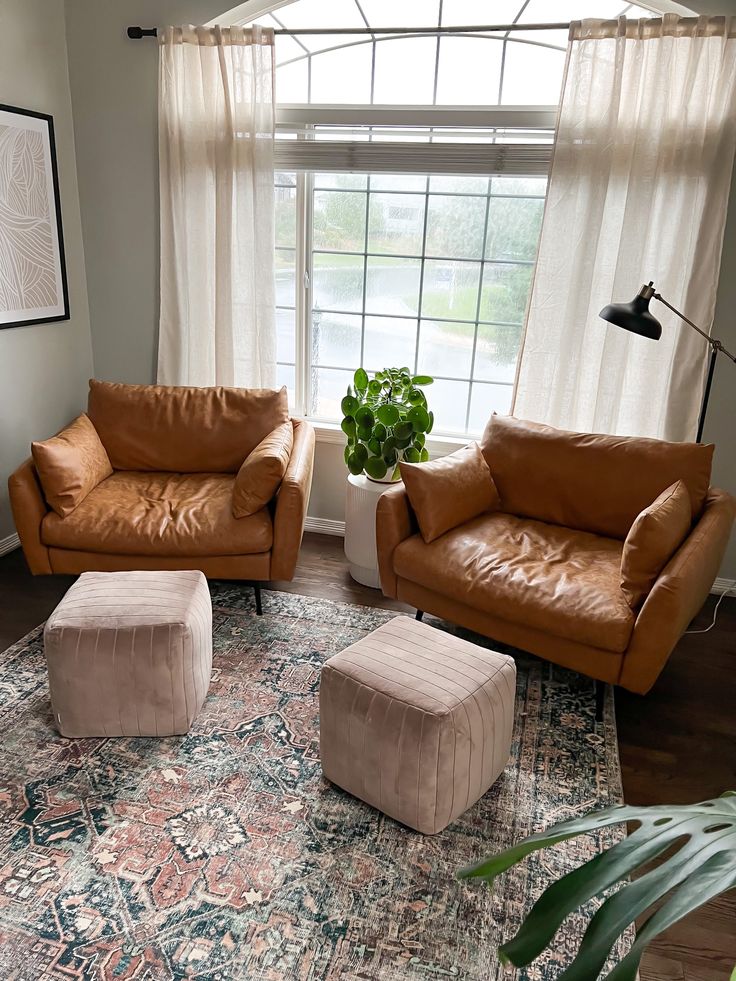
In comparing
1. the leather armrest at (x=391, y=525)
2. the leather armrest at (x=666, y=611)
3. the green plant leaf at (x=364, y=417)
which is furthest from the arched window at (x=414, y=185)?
the leather armrest at (x=666, y=611)

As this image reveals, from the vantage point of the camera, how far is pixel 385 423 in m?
3.21

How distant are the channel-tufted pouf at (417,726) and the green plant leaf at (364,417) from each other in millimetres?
1267

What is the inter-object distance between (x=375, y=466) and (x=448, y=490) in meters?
0.46

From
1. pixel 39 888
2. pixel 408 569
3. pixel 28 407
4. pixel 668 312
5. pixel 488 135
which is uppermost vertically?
pixel 488 135

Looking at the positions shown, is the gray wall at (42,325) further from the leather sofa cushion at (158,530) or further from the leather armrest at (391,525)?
the leather armrest at (391,525)

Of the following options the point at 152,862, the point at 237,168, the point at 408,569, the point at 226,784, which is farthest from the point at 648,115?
the point at 152,862

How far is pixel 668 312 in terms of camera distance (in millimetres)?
3195

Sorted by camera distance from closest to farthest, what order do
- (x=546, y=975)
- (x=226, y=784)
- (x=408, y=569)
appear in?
(x=546, y=975) → (x=226, y=784) → (x=408, y=569)

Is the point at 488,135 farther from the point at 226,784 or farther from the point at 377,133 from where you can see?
the point at 226,784

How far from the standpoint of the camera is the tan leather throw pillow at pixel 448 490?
2850mm

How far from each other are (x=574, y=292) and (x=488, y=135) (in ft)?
2.69

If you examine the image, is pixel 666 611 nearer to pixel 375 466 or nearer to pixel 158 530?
pixel 375 466

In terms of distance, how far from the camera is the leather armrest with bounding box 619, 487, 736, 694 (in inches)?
90.8

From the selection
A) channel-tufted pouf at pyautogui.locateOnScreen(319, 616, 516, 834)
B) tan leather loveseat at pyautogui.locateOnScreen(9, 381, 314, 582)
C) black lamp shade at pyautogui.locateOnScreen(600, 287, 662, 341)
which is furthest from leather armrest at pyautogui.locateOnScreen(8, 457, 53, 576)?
black lamp shade at pyautogui.locateOnScreen(600, 287, 662, 341)
